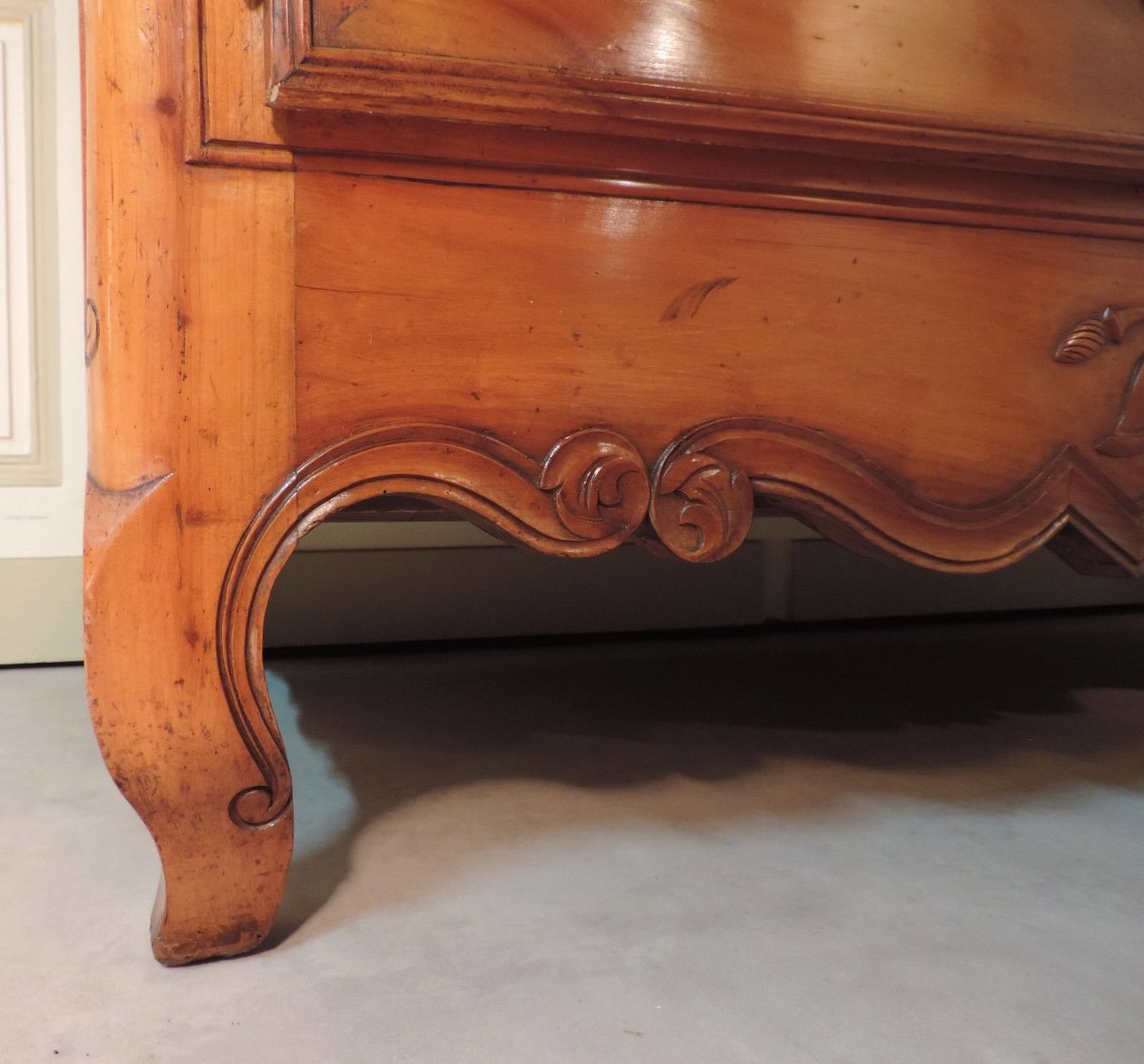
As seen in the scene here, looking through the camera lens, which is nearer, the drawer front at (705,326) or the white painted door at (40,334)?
the drawer front at (705,326)

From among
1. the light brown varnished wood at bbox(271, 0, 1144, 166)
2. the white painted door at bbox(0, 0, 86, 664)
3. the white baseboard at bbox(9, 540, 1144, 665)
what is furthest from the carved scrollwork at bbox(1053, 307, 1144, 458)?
the white painted door at bbox(0, 0, 86, 664)

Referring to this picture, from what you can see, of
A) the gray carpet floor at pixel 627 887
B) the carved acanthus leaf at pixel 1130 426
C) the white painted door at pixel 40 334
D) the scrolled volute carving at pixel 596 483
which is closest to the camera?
the gray carpet floor at pixel 627 887

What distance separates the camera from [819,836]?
0.74 metres

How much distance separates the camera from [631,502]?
2.03 ft

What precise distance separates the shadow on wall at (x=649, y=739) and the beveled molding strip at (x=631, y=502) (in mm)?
181

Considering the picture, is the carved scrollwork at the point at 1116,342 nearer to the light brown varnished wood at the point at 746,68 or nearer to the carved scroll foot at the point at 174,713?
the light brown varnished wood at the point at 746,68

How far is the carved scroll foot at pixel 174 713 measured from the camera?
0.55 m

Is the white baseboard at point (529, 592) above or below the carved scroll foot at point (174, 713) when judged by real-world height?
below

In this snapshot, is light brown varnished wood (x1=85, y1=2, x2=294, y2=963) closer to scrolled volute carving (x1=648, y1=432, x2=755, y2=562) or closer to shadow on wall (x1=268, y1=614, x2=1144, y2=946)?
shadow on wall (x1=268, y1=614, x2=1144, y2=946)

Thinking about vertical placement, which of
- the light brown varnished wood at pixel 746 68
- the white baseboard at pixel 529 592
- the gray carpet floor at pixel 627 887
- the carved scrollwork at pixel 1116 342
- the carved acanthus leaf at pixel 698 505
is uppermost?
the light brown varnished wood at pixel 746 68

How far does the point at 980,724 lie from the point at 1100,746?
0.11 metres

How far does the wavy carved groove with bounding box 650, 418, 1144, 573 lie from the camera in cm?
63

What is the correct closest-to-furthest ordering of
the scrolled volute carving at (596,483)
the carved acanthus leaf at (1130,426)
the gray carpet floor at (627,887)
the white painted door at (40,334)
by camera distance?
the gray carpet floor at (627,887), the scrolled volute carving at (596,483), the carved acanthus leaf at (1130,426), the white painted door at (40,334)

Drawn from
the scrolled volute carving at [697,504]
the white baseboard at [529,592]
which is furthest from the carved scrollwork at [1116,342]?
the white baseboard at [529,592]
